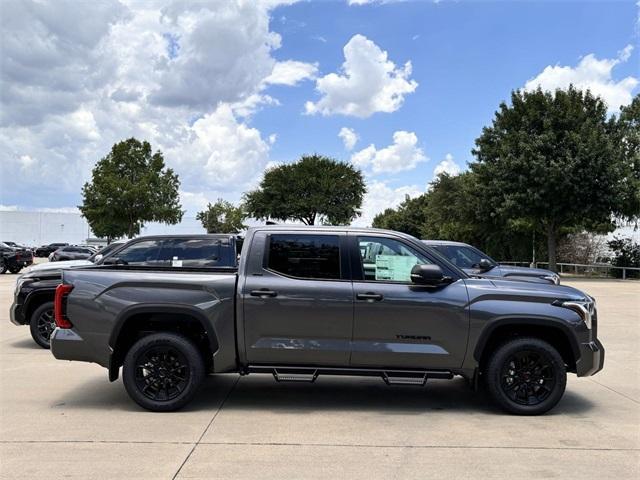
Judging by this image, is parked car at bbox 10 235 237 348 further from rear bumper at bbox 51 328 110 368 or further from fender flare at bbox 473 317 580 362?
fender flare at bbox 473 317 580 362

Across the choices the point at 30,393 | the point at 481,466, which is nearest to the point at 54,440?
the point at 30,393

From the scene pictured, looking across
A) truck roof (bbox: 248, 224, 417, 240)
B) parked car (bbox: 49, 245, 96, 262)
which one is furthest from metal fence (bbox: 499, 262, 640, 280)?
truck roof (bbox: 248, 224, 417, 240)

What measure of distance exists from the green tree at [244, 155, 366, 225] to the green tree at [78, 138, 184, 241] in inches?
313

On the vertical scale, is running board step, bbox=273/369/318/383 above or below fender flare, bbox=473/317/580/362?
below

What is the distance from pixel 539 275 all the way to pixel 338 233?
280 inches

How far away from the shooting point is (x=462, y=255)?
12461mm

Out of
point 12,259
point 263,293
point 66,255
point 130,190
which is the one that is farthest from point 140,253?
point 130,190

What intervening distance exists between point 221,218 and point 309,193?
135ft

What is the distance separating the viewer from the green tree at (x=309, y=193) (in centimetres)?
4984

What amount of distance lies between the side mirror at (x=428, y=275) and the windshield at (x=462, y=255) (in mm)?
6575

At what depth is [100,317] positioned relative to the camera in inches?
231

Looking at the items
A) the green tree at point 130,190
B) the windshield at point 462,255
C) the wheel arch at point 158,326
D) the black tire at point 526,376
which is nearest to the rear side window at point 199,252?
the wheel arch at point 158,326

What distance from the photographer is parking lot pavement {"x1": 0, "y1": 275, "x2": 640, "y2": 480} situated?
4.48 metres

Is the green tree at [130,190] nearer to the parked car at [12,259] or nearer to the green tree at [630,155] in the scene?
the parked car at [12,259]
